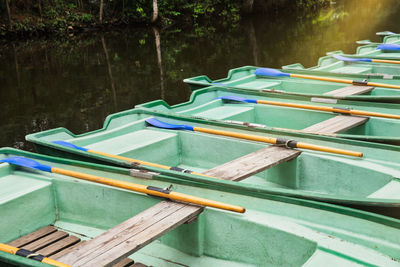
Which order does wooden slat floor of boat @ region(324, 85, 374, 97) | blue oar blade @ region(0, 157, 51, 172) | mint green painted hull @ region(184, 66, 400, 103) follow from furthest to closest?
mint green painted hull @ region(184, 66, 400, 103) → wooden slat floor of boat @ region(324, 85, 374, 97) → blue oar blade @ region(0, 157, 51, 172)

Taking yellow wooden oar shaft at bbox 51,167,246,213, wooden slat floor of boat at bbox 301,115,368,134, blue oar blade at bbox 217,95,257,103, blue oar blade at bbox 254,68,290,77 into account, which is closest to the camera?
yellow wooden oar shaft at bbox 51,167,246,213

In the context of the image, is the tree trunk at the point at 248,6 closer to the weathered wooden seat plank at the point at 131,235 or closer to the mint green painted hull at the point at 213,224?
the mint green painted hull at the point at 213,224

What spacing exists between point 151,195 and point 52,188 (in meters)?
0.90

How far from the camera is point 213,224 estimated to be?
2961mm

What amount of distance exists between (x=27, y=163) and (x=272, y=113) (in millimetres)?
2805

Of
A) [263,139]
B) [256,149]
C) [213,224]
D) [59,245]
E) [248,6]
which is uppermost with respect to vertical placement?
[248,6]

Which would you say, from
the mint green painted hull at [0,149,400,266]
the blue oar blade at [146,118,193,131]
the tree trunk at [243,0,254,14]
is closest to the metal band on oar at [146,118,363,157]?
the blue oar blade at [146,118,193,131]

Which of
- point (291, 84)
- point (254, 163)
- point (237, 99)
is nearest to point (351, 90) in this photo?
point (291, 84)

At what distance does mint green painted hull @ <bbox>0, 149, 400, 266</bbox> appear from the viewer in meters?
2.58

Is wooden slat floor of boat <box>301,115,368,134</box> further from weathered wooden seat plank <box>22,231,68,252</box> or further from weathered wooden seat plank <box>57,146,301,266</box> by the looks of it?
weathered wooden seat plank <box>22,231,68,252</box>

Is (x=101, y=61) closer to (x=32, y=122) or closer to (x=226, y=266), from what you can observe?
(x=32, y=122)

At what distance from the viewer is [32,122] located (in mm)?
Result: 9039

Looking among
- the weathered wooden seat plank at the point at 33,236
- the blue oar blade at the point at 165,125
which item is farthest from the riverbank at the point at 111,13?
the weathered wooden seat plank at the point at 33,236

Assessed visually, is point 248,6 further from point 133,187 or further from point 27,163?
point 133,187
